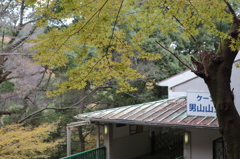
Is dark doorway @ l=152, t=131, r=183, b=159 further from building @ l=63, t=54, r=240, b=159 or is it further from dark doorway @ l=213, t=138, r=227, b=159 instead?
dark doorway @ l=213, t=138, r=227, b=159

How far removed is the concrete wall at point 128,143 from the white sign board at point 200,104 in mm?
3695

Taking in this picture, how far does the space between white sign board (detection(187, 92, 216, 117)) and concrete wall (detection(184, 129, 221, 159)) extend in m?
0.77

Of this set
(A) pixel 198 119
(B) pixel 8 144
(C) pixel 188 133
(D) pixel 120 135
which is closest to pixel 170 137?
(D) pixel 120 135

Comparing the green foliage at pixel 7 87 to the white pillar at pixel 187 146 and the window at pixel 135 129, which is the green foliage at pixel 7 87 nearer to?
the window at pixel 135 129

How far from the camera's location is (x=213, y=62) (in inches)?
206

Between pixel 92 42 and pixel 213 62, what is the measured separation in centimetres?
261

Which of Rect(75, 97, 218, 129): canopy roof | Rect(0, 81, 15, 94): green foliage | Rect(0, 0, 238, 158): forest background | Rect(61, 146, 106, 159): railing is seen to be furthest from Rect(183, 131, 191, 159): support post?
Rect(0, 81, 15, 94): green foliage

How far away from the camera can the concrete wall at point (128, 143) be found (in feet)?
35.0

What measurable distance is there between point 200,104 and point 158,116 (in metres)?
1.37

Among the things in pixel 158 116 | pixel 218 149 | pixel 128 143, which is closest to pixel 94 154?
pixel 128 143

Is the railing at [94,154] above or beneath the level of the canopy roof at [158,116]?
beneath

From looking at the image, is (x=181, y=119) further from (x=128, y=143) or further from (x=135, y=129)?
(x=135, y=129)

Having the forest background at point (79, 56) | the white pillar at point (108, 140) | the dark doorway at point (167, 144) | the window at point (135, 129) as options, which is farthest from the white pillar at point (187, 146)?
the dark doorway at point (167, 144)

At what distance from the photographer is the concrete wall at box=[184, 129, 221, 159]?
26.8 feet
